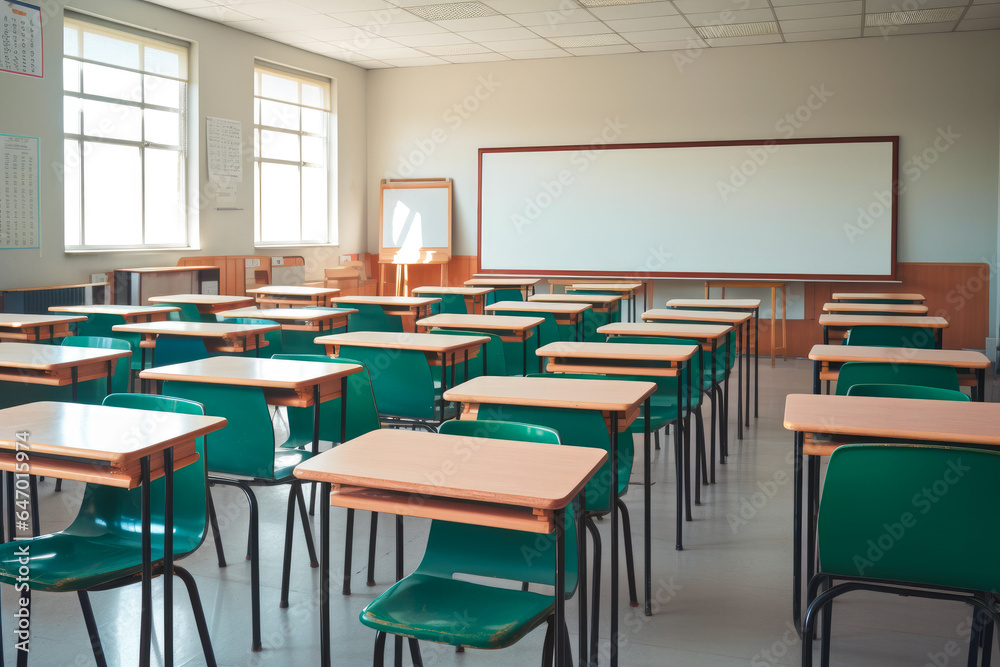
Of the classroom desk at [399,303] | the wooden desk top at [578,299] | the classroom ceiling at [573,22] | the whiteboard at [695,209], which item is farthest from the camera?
the whiteboard at [695,209]

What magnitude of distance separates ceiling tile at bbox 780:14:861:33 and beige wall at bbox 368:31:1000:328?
0.59 m

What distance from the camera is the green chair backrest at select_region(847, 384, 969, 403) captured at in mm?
2756

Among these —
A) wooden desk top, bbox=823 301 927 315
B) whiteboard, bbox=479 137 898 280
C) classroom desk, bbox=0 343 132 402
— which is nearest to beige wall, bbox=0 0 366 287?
whiteboard, bbox=479 137 898 280

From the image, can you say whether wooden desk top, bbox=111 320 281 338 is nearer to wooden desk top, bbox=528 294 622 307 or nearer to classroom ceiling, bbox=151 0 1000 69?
wooden desk top, bbox=528 294 622 307

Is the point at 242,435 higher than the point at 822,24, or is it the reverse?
the point at 822,24

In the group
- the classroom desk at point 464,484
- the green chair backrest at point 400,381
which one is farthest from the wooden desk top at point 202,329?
the classroom desk at point 464,484

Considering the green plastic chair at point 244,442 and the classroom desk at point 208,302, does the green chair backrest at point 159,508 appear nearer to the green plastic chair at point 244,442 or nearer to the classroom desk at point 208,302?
the green plastic chair at point 244,442

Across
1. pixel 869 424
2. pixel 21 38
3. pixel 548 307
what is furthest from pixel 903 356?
pixel 21 38

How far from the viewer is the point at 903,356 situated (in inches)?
139

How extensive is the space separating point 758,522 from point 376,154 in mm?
8331

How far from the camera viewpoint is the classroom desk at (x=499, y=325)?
186 inches

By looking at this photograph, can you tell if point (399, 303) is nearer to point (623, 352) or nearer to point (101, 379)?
point (101, 379)

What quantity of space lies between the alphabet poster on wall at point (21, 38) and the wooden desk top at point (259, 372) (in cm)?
455

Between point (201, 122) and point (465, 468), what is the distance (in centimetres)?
744
